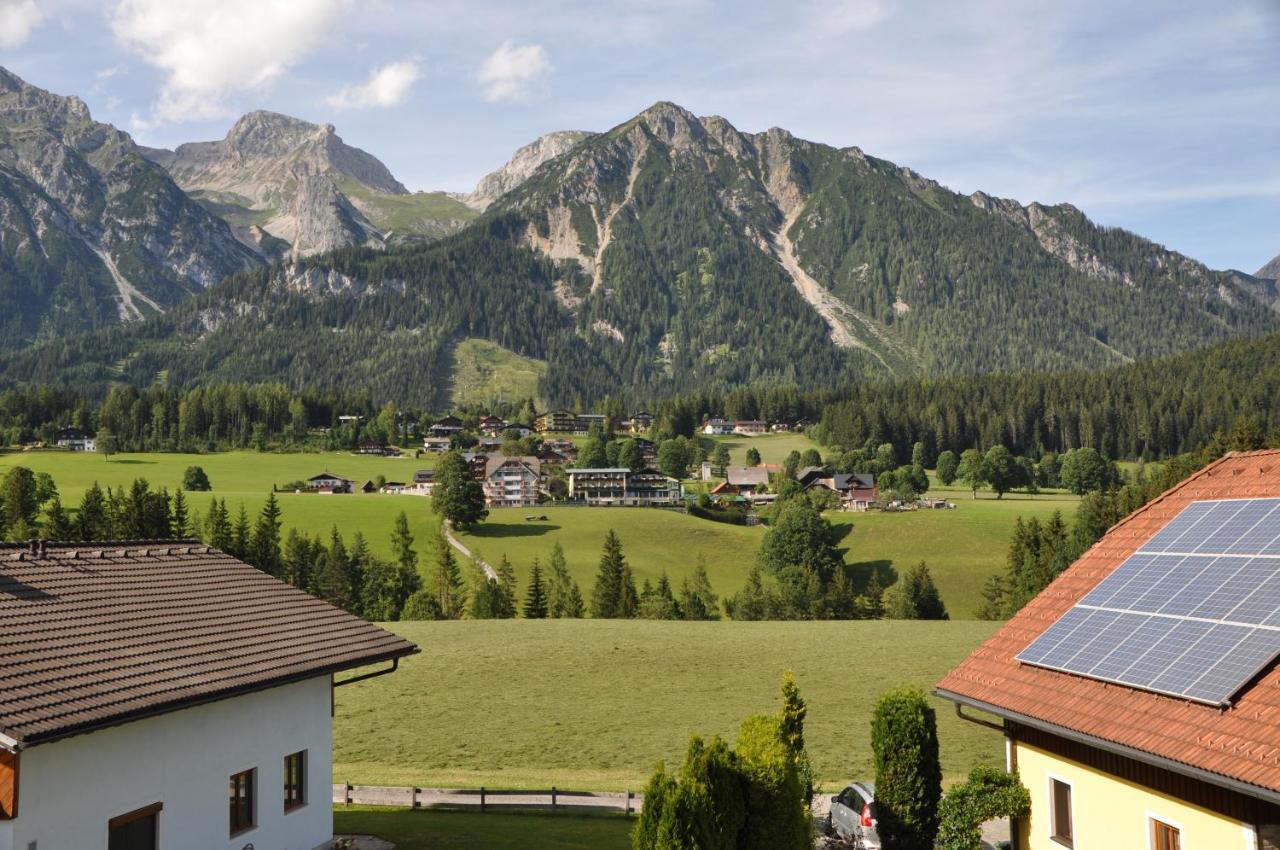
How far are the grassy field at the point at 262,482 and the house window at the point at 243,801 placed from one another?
101 metres

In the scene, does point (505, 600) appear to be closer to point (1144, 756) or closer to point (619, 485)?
point (1144, 756)

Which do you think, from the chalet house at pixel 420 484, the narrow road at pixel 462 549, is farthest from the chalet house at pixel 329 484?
the narrow road at pixel 462 549

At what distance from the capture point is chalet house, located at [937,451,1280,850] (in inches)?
566

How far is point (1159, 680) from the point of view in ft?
52.7

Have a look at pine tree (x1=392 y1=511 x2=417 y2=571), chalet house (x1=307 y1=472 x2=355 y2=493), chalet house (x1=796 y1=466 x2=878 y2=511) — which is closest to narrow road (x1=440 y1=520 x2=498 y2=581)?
pine tree (x1=392 y1=511 x2=417 y2=571)

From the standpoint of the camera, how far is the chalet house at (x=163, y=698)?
16688 mm

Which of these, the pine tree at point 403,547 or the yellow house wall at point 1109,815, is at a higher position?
the yellow house wall at point 1109,815

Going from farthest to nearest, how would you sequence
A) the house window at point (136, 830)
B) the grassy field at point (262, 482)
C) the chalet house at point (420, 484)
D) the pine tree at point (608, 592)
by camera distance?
1. the chalet house at point (420, 484)
2. the grassy field at point (262, 482)
3. the pine tree at point (608, 592)
4. the house window at point (136, 830)

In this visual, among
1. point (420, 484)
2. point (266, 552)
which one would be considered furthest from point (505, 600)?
point (420, 484)

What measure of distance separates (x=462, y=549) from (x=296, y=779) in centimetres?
10392

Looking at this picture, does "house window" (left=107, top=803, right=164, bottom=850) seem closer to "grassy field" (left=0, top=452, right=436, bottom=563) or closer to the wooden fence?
the wooden fence

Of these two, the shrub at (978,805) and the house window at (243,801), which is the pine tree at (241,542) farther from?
the shrub at (978,805)

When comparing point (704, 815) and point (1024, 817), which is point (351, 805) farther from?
point (1024, 817)

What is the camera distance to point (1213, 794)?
14719 millimetres
